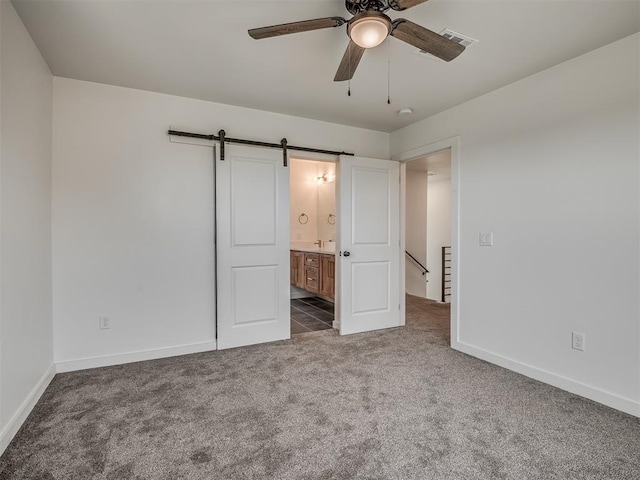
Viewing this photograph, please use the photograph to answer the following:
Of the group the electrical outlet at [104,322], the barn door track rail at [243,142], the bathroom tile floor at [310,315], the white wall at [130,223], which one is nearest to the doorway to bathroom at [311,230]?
the bathroom tile floor at [310,315]

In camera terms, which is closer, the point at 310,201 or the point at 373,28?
the point at 373,28

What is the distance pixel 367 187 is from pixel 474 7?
218 centimetres

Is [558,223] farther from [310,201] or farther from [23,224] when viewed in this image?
[310,201]

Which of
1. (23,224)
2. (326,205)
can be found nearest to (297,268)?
(326,205)

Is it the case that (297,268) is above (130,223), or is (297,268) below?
below

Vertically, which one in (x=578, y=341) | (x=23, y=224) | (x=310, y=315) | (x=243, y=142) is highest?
(x=243, y=142)

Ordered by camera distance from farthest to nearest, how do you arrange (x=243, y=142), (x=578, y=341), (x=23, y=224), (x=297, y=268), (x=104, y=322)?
1. (x=297, y=268)
2. (x=243, y=142)
3. (x=104, y=322)
4. (x=578, y=341)
5. (x=23, y=224)

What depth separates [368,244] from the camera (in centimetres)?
393

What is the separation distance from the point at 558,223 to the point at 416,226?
12.6 feet

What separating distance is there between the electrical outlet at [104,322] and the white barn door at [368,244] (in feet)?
7.32

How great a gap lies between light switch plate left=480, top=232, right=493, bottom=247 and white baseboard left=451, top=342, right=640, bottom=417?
3.16 feet

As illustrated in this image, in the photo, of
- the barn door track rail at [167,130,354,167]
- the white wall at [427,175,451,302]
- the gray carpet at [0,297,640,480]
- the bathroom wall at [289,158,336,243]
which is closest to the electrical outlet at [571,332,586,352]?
the gray carpet at [0,297,640,480]

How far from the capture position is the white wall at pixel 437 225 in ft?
23.3

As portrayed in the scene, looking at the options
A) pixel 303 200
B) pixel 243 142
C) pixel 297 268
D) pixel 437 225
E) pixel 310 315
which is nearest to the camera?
pixel 243 142
